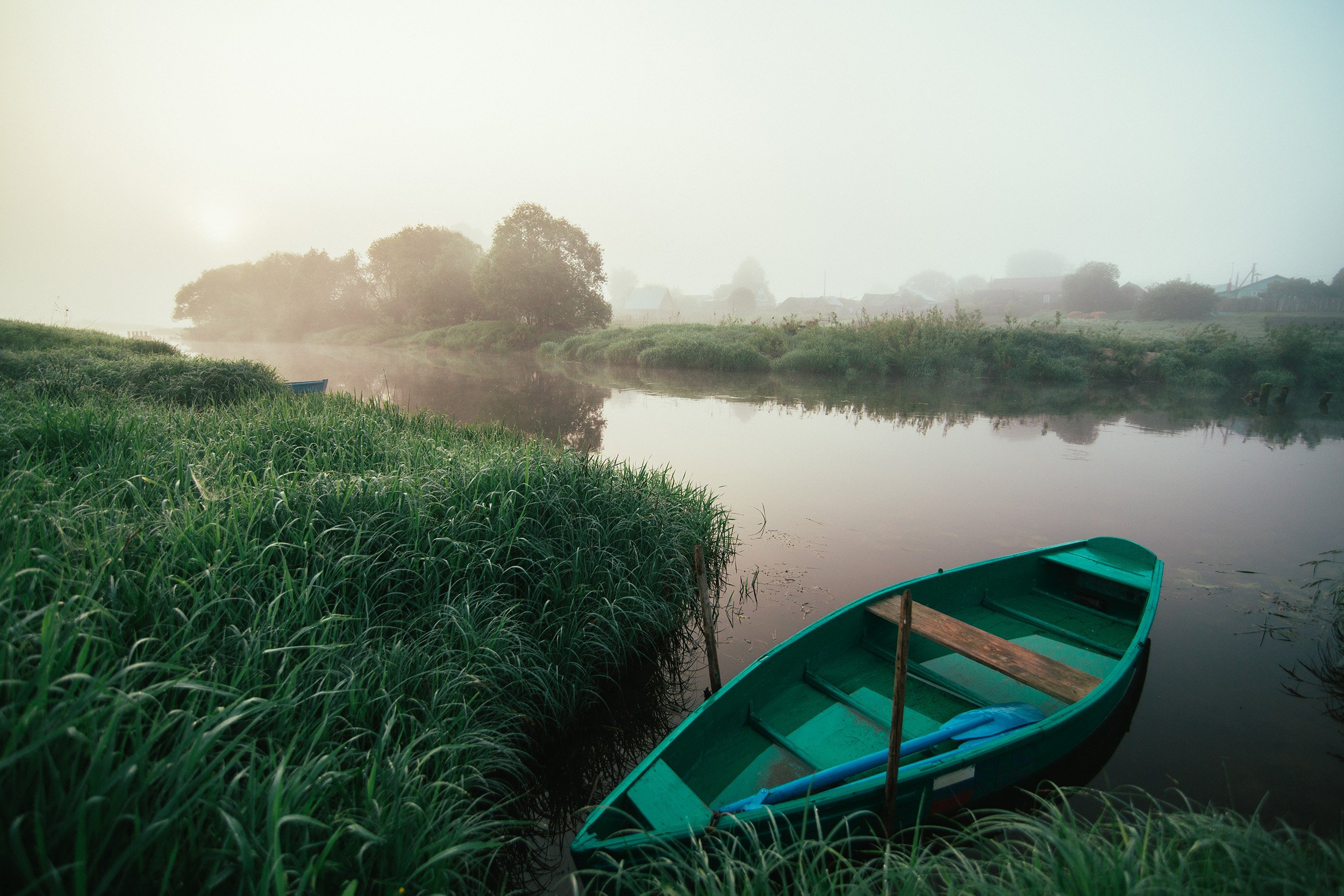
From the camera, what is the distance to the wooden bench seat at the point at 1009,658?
3.14m

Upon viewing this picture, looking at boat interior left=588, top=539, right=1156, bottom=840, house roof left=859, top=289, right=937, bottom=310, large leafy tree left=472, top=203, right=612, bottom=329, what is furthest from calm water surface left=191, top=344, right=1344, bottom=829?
house roof left=859, top=289, right=937, bottom=310

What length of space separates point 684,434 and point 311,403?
6.80 meters

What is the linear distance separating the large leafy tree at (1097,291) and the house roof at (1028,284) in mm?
10460

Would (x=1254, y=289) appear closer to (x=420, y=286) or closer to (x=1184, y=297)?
(x=1184, y=297)

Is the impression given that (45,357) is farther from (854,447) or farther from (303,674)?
(854,447)

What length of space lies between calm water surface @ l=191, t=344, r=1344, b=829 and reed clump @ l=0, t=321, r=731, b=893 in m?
1.59

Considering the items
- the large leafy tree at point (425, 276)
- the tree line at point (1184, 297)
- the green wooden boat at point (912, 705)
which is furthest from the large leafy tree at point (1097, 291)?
the green wooden boat at point (912, 705)

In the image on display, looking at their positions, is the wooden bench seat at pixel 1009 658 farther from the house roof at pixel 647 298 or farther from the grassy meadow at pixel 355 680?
the house roof at pixel 647 298

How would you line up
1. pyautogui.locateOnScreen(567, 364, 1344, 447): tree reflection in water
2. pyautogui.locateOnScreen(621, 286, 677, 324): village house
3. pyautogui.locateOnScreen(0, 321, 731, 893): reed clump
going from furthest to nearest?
pyautogui.locateOnScreen(621, 286, 677, 324): village house
pyautogui.locateOnScreen(567, 364, 1344, 447): tree reflection in water
pyautogui.locateOnScreen(0, 321, 731, 893): reed clump

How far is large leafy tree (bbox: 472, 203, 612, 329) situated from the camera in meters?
32.7

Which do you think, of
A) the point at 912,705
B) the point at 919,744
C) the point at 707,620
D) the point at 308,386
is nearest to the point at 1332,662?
the point at 912,705

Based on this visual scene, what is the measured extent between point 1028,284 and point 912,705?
255 ft

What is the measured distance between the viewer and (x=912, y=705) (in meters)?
3.68

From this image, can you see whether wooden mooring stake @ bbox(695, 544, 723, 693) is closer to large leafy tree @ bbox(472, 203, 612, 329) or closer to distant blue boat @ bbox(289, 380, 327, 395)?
distant blue boat @ bbox(289, 380, 327, 395)
